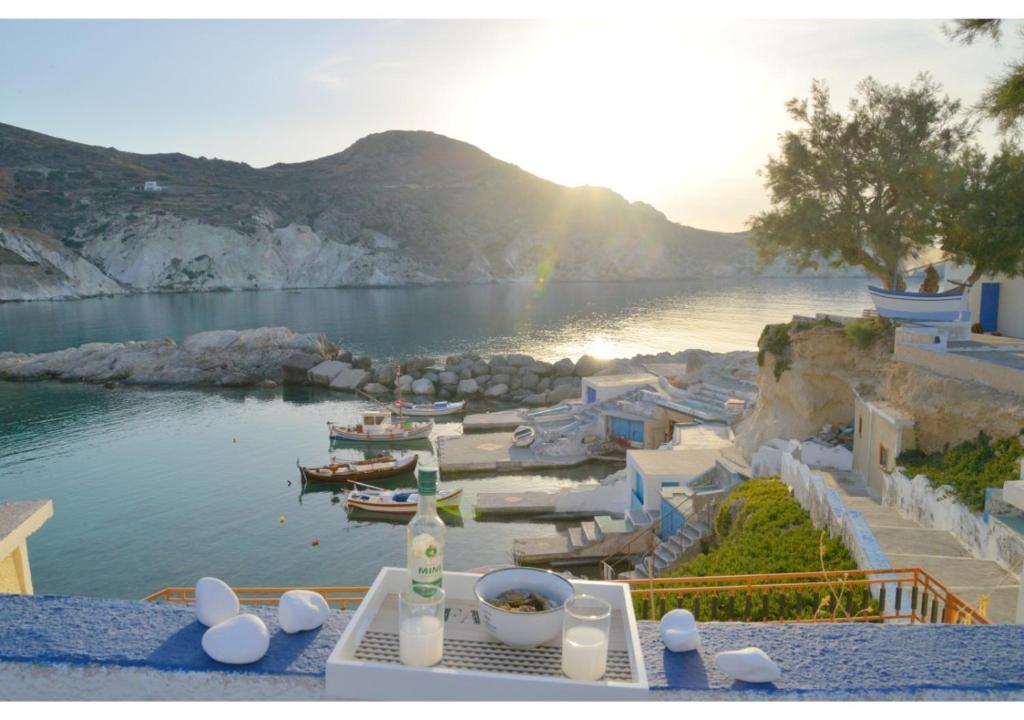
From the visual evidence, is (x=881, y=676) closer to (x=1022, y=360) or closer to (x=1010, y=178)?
(x=1022, y=360)

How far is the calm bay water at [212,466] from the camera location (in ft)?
83.0

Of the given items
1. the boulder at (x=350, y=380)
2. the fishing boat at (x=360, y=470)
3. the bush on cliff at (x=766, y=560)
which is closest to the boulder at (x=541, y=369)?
the boulder at (x=350, y=380)

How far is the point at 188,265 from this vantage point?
130125mm

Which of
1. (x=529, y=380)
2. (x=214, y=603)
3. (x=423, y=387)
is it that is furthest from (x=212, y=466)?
(x=214, y=603)

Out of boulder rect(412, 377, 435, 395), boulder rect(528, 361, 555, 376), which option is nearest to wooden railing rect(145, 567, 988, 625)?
boulder rect(528, 361, 555, 376)

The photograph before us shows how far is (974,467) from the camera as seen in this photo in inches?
503

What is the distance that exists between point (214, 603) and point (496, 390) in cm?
4919

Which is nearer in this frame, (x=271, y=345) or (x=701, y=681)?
(x=701, y=681)

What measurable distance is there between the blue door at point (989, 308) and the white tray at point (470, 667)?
81.9 ft

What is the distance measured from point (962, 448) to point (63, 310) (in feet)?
374

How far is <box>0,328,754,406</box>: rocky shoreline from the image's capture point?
53375mm

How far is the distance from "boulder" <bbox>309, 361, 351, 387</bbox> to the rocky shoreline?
8 centimetres

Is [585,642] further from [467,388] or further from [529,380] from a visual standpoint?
[467,388]

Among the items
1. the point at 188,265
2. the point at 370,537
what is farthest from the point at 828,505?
the point at 188,265
